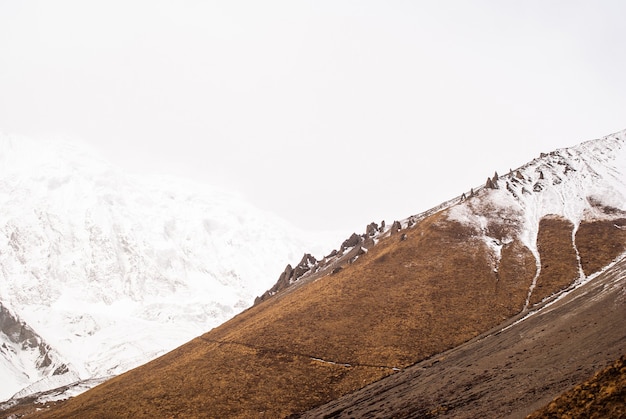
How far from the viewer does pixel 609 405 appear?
65.8 ft

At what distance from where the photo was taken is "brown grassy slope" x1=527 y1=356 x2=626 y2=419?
19891 mm

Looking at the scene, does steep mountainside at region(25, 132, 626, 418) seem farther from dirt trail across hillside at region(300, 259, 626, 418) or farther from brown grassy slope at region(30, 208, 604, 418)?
dirt trail across hillside at region(300, 259, 626, 418)

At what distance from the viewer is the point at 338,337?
6700 centimetres

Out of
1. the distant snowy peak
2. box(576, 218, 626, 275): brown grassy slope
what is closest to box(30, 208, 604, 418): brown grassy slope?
box(576, 218, 626, 275): brown grassy slope

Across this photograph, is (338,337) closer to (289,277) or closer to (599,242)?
(599,242)

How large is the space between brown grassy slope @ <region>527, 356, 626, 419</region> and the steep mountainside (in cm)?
2058

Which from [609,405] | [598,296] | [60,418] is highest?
[60,418]

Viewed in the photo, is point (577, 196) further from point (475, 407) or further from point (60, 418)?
point (60, 418)

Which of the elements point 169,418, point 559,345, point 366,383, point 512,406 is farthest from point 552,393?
point 169,418

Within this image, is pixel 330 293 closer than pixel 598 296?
No

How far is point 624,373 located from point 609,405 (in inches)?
79.5

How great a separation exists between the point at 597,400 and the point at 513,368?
79.5 feet

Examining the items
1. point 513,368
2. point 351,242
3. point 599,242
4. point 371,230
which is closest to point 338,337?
point 513,368

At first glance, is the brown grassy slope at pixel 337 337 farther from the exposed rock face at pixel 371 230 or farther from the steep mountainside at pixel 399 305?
the exposed rock face at pixel 371 230
